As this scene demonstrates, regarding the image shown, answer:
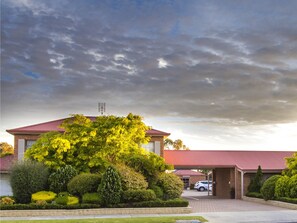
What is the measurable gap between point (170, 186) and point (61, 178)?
643cm

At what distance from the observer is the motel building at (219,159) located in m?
35.2

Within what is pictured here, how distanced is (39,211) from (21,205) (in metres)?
1.22

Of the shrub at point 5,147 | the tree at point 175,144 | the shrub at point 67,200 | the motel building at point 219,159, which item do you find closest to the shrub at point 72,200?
the shrub at point 67,200

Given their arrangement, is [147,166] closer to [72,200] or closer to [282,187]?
[72,200]

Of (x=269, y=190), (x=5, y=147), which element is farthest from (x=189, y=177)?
(x=269, y=190)

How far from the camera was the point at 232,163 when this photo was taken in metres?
39.1

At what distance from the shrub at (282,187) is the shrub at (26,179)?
1485 centimetres

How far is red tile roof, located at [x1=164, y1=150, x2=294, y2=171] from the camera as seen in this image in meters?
38.7

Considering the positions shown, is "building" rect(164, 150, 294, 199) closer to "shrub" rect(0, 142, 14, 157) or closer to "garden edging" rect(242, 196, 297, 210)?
"garden edging" rect(242, 196, 297, 210)

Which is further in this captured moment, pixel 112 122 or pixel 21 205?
pixel 112 122

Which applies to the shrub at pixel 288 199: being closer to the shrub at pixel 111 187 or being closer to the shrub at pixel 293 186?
the shrub at pixel 293 186

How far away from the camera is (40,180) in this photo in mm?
27641

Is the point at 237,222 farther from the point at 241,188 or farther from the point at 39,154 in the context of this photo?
the point at 241,188

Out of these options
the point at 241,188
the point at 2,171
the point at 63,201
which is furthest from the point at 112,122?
the point at 241,188
